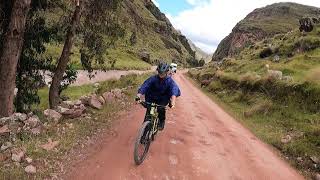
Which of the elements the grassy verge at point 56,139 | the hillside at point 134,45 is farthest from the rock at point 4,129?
the hillside at point 134,45

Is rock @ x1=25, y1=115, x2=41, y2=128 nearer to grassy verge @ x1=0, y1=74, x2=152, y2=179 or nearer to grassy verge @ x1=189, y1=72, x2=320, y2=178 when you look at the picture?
grassy verge @ x1=0, y1=74, x2=152, y2=179

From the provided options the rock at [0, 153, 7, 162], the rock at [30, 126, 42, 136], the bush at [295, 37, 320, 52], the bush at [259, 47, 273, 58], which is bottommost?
the rock at [0, 153, 7, 162]

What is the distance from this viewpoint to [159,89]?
11484 mm

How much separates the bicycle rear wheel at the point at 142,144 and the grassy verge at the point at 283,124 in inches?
200

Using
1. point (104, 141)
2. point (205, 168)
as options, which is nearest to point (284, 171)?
point (205, 168)

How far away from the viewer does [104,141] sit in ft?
42.5

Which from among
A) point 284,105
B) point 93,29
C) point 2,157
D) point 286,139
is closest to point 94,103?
Answer: point 93,29

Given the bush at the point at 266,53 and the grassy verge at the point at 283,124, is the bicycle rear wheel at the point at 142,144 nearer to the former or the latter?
the grassy verge at the point at 283,124

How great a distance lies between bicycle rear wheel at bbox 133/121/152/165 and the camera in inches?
413

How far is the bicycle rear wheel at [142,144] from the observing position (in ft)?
34.4

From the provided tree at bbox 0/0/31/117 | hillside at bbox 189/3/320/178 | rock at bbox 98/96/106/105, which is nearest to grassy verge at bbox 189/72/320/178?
hillside at bbox 189/3/320/178

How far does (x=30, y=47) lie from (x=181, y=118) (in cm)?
672

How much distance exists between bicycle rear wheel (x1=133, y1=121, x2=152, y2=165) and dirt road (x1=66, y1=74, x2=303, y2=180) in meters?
0.19

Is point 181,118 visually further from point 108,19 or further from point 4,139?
point 4,139
